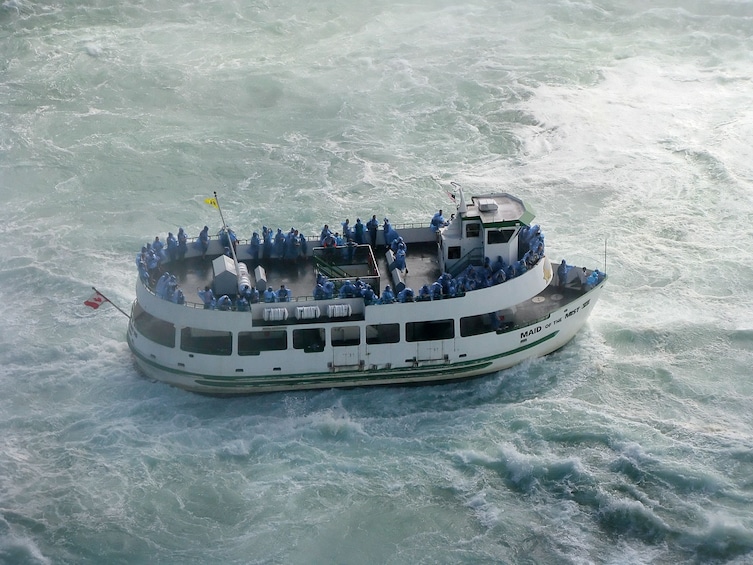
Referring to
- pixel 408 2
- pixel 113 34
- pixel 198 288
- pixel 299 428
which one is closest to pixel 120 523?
pixel 299 428

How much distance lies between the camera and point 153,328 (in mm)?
29562

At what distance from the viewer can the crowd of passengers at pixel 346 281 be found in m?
28.4

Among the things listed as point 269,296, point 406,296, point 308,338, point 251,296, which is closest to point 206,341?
point 251,296

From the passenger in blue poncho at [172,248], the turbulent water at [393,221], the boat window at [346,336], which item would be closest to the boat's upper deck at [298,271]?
the passenger in blue poncho at [172,248]

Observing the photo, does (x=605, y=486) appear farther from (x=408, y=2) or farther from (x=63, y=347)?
(x=408, y=2)

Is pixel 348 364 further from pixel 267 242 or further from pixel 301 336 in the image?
pixel 267 242

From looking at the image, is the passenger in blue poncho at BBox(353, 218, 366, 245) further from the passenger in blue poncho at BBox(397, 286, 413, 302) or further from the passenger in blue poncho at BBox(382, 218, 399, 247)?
the passenger in blue poncho at BBox(397, 286, 413, 302)

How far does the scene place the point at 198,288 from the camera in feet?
97.9

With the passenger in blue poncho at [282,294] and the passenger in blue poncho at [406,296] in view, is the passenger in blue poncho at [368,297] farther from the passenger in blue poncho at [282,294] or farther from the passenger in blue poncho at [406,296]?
the passenger in blue poncho at [282,294]

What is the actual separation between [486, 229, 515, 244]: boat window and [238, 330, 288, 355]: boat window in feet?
21.5

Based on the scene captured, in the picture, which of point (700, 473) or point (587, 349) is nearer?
point (700, 473)

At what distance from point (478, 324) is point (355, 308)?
12.4ft

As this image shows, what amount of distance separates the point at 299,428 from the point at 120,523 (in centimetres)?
543

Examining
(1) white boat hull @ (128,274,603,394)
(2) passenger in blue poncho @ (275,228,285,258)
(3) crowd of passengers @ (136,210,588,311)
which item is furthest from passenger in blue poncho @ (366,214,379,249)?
(1) white boat hull @ (128,274,603,394)
